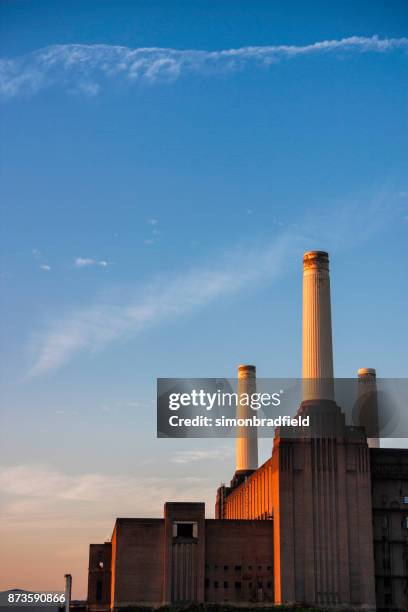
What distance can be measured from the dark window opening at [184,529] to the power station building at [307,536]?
0.08 meters

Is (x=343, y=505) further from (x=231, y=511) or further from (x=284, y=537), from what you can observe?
(x=231, y=511)

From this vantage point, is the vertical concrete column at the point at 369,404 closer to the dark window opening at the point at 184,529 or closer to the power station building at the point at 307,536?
the power station building at the point at 307,536

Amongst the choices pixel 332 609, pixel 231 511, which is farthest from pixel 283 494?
pixel 231 511

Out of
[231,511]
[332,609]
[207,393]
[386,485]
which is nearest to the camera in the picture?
[332,609]

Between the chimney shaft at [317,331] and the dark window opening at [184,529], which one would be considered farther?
the chimney shaft at [317,331]

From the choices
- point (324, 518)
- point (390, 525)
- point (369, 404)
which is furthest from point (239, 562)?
point (369, 404)

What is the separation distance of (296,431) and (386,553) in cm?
1223

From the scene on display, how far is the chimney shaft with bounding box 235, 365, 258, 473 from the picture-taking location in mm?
107188

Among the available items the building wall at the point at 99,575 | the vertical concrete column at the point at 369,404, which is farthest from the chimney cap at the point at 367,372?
the building wall at the point at 99,575

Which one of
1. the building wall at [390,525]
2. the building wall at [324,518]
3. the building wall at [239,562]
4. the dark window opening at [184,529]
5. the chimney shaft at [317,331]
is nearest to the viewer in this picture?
the building wall at [324,518]

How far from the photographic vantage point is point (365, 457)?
7756 cm

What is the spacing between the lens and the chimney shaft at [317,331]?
7925cm

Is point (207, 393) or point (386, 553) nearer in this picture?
point (386, 553)

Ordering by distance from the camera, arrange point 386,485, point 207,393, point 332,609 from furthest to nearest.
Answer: point 207,393
point 386,485
point 332,609
